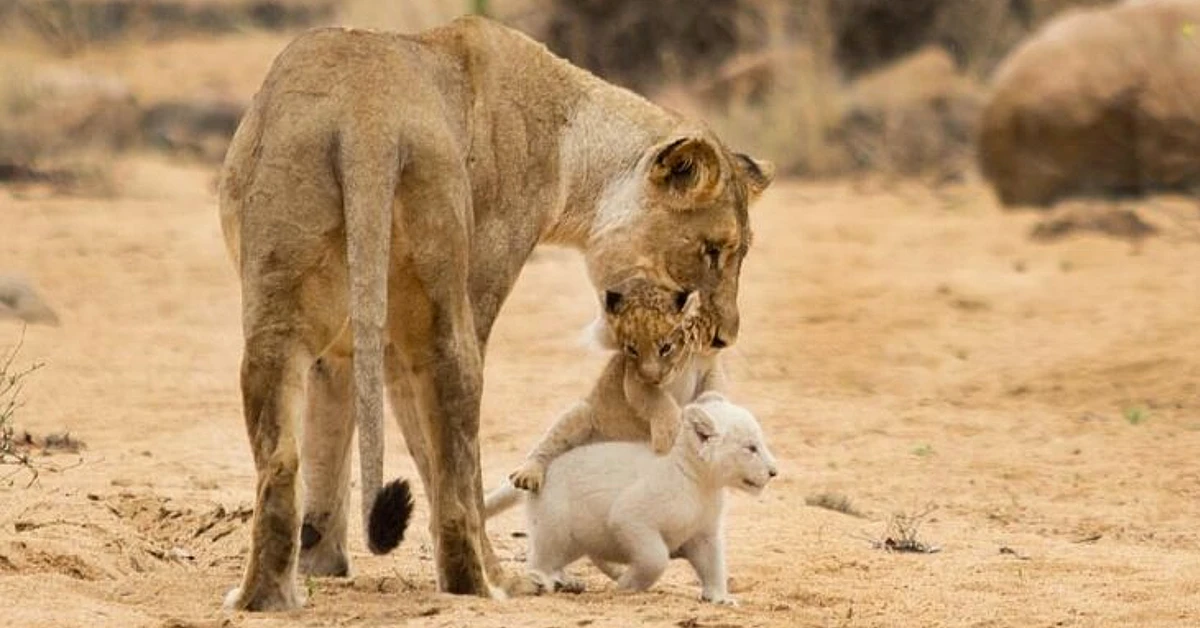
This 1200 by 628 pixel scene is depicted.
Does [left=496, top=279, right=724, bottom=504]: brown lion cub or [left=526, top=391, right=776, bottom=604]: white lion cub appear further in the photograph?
[left=496, top=279, right=724, bottom=504]: brown lion cub

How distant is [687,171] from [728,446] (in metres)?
0.96

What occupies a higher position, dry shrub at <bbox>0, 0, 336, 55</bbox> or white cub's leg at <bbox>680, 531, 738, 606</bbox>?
dry shrub at <bbox>0, 0, 336, 55</bbox>

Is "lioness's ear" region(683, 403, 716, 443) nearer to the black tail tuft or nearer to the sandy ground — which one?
the sandy ground

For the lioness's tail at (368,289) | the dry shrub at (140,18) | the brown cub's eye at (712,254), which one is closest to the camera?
the lioness's tail at (368,289)

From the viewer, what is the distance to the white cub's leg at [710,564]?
7090mm

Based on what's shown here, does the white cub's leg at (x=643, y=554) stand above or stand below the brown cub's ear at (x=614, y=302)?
below

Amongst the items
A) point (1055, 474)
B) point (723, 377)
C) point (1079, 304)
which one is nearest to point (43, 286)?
point (1079, 304)

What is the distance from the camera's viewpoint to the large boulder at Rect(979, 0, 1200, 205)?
58.0ft

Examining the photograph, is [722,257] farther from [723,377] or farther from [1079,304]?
[1079,304]

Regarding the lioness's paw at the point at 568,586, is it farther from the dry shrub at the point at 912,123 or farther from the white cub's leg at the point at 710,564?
the dry shrub at the point at 912,123

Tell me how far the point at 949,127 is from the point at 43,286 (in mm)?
9363

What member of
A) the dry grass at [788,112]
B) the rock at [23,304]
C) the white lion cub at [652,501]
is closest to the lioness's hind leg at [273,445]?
the white lion cub at [652,501]

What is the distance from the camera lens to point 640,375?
743 centimetres

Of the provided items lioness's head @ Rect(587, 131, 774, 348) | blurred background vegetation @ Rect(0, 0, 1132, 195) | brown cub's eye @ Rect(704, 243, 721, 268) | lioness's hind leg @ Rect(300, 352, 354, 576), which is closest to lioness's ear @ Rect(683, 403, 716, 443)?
lioness's head @ Rect(587, 131, 774, 348)
